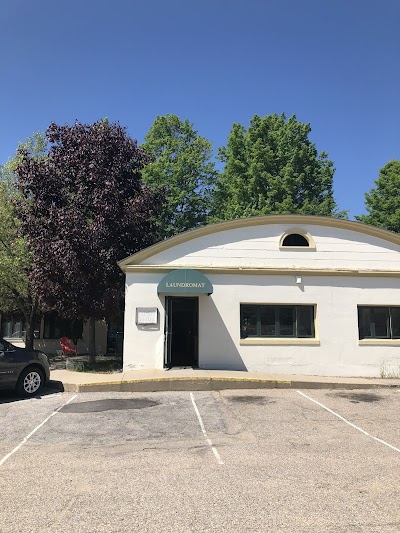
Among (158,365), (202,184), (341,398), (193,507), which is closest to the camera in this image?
(193,507)

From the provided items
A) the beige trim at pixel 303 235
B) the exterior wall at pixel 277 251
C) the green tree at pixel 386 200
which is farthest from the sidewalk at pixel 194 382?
the green tree at pixel 386 200

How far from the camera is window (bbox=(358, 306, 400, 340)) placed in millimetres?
14773

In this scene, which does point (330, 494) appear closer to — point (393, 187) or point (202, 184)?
point (202, 184)

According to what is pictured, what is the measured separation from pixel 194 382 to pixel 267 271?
4434 millimetres

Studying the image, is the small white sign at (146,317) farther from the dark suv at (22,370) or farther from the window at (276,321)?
the dark suv at (22,370)

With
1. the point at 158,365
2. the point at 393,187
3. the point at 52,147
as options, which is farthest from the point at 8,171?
the point at 393,187

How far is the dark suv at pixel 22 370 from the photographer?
10.9m

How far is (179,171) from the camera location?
31047 mm

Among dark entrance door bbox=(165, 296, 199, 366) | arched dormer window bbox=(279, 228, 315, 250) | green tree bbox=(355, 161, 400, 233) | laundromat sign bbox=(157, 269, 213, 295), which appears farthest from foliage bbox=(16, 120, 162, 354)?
green tree bbox=(355, 161, 400, 233)

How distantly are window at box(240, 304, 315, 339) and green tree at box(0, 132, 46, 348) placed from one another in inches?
324

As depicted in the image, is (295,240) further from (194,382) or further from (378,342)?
(194,382)

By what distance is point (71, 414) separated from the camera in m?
9.35

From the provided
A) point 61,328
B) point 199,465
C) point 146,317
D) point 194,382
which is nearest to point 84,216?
point 146,317

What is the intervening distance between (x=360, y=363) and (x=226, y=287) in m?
4.79
